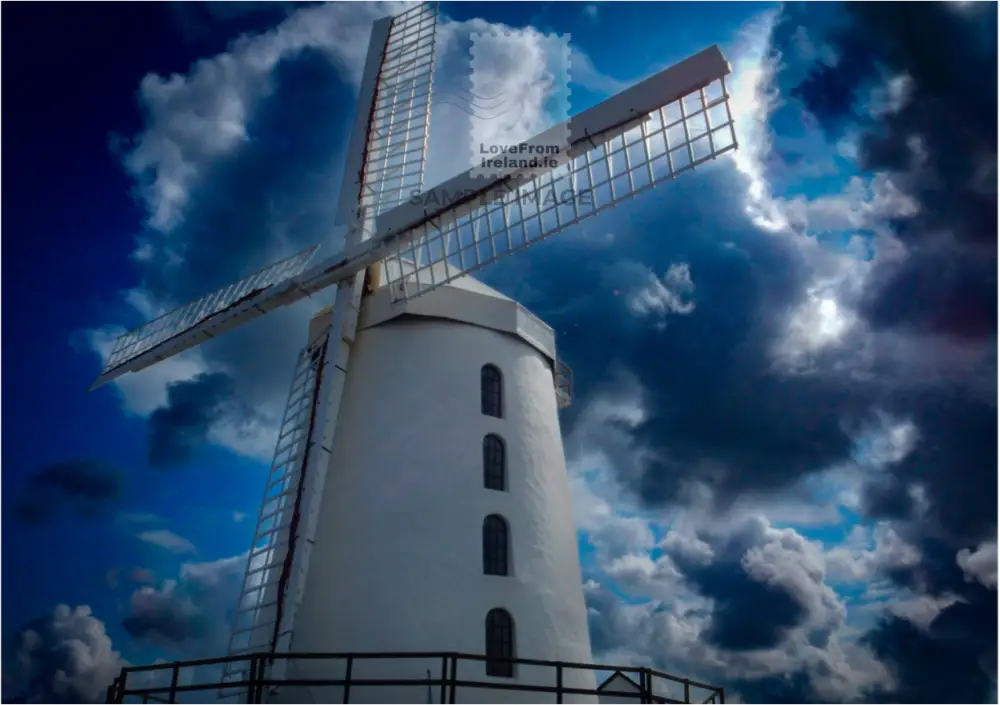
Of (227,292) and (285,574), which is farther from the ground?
(227,292)

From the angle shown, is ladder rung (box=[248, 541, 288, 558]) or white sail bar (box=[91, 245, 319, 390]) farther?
white sail bar (box=[91, 245, 319, 390])

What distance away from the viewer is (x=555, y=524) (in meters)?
18.2

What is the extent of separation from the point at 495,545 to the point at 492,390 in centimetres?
351

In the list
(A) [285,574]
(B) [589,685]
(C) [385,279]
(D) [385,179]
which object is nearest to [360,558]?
(A) [285,574]

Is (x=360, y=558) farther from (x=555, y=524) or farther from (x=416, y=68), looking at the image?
(x=416, y=68)

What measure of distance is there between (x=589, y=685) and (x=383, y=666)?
4.28 m

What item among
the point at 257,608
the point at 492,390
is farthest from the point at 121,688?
the point at 492,390

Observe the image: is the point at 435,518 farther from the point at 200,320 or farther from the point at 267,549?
the point at 200,320

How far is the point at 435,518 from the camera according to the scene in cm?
1655

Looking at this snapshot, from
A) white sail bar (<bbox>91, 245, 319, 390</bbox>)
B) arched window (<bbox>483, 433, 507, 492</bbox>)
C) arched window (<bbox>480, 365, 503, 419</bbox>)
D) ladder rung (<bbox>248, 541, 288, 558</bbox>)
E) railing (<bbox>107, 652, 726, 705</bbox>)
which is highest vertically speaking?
white sail bar (<bbox>91, 245, 319, 390</bbox>)

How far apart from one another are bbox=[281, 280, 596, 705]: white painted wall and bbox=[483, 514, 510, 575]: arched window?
0.59 ft

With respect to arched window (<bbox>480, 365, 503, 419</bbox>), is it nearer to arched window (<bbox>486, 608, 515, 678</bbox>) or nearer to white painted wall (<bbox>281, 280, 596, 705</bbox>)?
white painted wall (<bbox>281, 280, 596, 705</bbox>)

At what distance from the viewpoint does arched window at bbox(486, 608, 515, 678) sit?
624 inches

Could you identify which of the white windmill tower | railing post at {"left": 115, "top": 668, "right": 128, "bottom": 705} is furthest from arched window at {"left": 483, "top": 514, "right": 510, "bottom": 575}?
A: railing post at {"left": 115, "top": 668, "right": 128, "bottom": 705}
